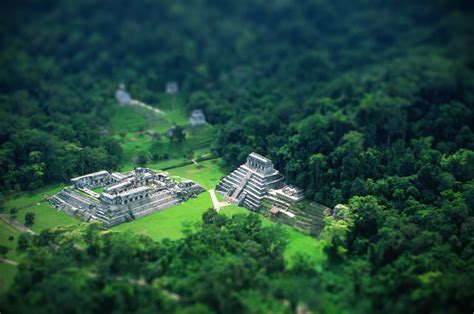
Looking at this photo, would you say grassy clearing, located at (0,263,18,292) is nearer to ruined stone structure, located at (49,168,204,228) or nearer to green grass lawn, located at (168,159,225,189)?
ruined stone structure, located at (49,168,204,228)

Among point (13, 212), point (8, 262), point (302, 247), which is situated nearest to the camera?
point (8, 262)

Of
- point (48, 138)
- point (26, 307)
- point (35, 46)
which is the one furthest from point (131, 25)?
point (26, 307)

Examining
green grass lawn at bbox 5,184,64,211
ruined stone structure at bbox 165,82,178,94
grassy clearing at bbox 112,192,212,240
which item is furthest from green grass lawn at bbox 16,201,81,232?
ruined stone structure at bbox 165,82,178,94

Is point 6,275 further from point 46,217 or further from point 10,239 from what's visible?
point 46,217

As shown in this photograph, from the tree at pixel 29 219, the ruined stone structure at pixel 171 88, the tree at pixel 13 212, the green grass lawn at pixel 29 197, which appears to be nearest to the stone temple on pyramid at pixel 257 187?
the green grass lawn at pixel 29 197

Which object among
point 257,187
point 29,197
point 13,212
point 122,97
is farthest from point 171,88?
point 13,212

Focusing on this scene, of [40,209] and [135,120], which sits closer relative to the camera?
[40,209]

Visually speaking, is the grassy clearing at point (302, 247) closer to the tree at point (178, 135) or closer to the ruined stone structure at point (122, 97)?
the tree at point (178, 135)

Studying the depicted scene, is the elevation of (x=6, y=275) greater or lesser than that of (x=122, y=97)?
lesser
